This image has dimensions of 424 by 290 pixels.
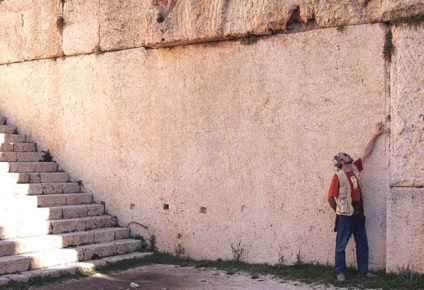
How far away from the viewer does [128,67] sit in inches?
375

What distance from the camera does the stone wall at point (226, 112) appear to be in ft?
24.0

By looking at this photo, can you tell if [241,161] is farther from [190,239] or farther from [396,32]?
[396,32]

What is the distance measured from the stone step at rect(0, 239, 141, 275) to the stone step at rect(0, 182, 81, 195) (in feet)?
4.28

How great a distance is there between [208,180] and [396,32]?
3.13 metres

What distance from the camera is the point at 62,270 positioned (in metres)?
7.79

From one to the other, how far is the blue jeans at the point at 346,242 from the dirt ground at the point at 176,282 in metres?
0.38

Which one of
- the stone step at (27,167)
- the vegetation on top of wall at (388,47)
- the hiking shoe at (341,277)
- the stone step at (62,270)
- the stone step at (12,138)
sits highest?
the vegetation on top of wall at (388,47)

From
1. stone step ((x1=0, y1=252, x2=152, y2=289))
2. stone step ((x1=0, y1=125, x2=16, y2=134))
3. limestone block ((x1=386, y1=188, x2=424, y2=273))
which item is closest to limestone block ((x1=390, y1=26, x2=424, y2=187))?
limestone block ((x1=386, y1=188, x2=424, y2=273))

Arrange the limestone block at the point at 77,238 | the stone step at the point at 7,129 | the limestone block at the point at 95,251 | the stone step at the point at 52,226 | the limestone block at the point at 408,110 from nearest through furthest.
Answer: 1. the limestone block at the point at 408,110
2. the stone step at the point at 52,226
3. the limestone block at the point at 95,251
4. the limestone block at the point at 77,238
5. the stone step at the point at 7,129

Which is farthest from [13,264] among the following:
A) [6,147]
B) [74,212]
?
[6,147]

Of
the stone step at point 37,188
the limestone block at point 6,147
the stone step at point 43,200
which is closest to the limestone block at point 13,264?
the stone step at point 43,200

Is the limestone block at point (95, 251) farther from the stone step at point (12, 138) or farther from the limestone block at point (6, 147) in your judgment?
the stone step at point (12, 138)

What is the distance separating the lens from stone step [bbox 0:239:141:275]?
7484 millimetres

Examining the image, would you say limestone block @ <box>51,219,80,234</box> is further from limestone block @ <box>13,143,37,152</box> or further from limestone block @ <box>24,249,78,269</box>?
limestone block @ <box>13,143,37,152</box>
